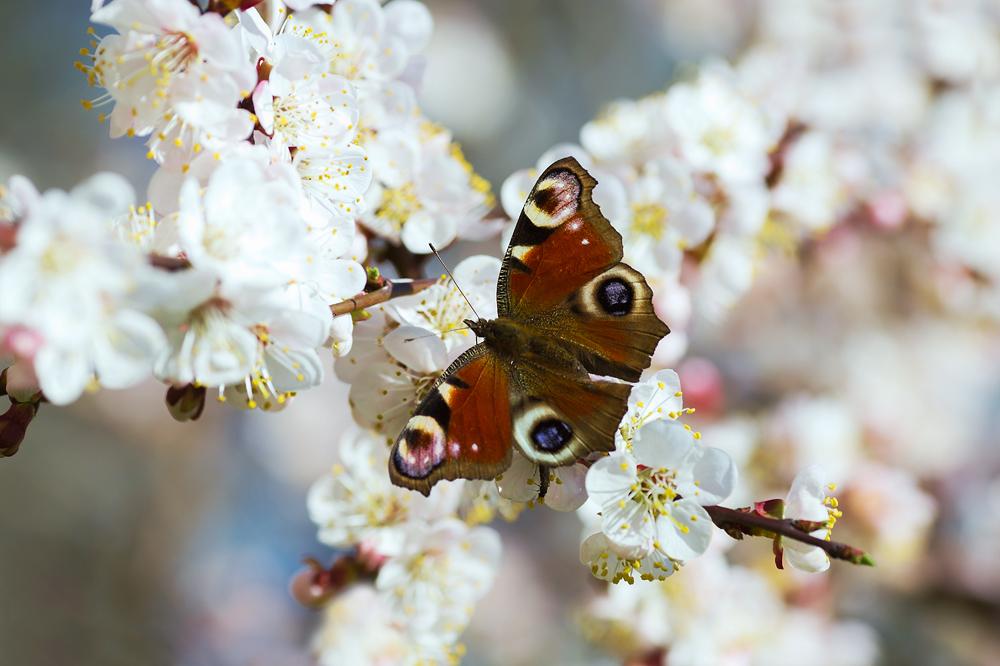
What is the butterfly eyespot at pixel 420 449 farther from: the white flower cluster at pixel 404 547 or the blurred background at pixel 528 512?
the blurred background at pixel 528 512

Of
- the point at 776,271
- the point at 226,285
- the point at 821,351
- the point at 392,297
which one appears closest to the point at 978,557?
the point at 821,351

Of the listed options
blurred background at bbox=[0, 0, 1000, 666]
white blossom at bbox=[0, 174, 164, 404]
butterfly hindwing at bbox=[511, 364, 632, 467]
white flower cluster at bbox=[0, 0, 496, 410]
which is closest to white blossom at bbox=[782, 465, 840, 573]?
butterfly hindwing at bbox=[511, 364, 632, 467]

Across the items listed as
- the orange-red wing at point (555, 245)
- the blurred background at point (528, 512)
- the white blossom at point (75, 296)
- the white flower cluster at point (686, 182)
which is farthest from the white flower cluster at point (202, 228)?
the blurred background at point (528, 512)

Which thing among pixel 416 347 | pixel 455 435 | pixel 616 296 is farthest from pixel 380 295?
pixel 616 296

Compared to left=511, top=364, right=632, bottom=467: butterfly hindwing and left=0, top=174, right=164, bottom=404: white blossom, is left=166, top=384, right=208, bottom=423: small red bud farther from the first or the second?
left=511, top=364, right=632, bottom=467: butterfly hindwing

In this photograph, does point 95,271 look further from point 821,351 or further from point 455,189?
point 821,351
